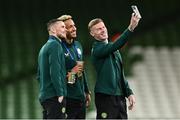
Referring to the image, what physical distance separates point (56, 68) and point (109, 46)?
0.52 meters

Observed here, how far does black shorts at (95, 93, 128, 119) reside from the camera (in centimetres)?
534

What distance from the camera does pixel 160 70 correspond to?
36.1 feet

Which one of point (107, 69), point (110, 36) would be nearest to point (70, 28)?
point (107, 69)

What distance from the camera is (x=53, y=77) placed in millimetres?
5082


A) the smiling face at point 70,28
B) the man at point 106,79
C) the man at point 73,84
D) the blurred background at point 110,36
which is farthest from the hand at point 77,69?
the blurred background at point 110,36

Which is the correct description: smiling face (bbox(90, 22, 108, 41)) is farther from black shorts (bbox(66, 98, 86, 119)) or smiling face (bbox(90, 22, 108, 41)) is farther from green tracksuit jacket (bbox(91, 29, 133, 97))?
black shorts (bbox(66, 98, 86, 119))

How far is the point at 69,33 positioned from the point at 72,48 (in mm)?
136

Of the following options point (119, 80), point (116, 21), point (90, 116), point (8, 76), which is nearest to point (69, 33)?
point (119, 80)

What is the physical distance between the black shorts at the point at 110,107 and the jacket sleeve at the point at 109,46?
361 millimetres

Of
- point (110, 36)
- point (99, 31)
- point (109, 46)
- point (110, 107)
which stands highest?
point (110, 36)

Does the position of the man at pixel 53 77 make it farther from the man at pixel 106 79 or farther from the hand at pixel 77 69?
the man at pixel 106 79

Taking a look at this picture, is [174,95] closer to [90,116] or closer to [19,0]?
[90,116]

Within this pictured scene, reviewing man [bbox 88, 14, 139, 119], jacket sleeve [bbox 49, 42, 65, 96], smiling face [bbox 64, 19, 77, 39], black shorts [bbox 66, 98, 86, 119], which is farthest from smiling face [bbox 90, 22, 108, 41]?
black shorts [bbox 66, 98, 86, 119]

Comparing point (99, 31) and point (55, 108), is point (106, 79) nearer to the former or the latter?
point (99, 31)
